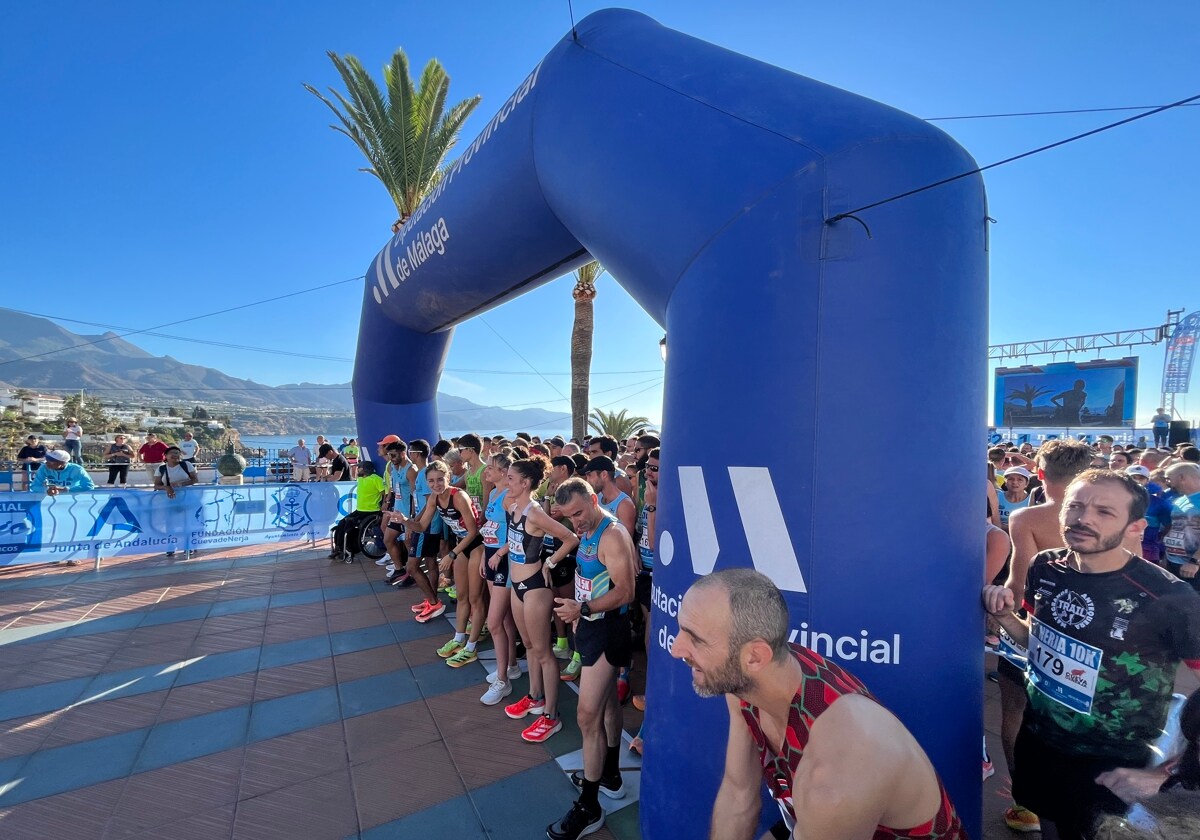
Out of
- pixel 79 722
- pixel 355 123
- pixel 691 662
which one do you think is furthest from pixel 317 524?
pixel 691 662

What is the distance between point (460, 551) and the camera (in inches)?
195

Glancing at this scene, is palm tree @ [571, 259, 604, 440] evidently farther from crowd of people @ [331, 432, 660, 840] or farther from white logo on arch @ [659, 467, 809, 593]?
white logo on arch @ [659, 467, 809, 593]

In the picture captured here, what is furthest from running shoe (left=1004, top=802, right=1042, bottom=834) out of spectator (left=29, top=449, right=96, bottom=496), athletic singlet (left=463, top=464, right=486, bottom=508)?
spectator (left=29, top=449, right=96, bottom=496)

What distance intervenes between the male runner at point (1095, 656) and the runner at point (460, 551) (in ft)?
12.7

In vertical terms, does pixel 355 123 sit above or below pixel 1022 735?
above

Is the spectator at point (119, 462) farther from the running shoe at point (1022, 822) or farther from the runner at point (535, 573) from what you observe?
the running shoe at point (1022, 822)

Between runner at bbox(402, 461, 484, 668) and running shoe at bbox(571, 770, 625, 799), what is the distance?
197 centimetres

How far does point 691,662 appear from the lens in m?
1.45

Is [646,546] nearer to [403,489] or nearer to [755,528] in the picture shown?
[755,528]

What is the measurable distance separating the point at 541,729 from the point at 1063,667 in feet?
9.69

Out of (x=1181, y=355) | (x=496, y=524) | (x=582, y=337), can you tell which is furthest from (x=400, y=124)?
(x=1181, y=355)

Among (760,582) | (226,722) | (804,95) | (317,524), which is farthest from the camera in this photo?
(317,524)

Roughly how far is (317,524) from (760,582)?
10058 millimetres

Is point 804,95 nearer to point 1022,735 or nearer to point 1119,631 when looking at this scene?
point 1119,631
